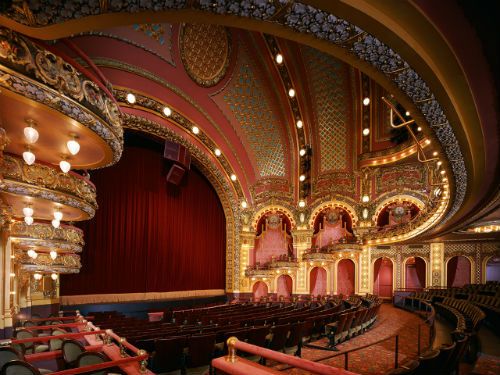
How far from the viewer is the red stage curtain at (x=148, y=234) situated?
1380 cm

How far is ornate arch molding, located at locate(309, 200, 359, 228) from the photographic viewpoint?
62.3 feet

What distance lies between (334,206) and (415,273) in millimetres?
5727

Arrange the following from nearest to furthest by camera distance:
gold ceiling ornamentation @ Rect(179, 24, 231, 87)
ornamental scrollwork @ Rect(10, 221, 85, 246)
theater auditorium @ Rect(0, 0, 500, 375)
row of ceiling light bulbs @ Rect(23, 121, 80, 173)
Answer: theater auditorium @ Rect(0, 0, 500, 375)
row of ceiling light bulbs @ Rect(23, 121, 80, 173)
ornamental scrollwork @ Rect(10, 221, 85, 246)
gold ceiling ornamentation @ Rect(179, 24, 231, 87)

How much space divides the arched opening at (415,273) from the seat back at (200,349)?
16.3m

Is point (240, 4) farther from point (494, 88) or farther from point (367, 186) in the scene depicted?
point (367, 186)

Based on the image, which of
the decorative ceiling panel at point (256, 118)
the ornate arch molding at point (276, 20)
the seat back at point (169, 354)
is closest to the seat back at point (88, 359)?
the seat back at point (169, 354)

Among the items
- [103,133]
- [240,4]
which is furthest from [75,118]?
[240,4]

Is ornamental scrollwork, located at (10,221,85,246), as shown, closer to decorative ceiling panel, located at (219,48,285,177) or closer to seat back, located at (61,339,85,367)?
seat back, located at (61,339,85,367)

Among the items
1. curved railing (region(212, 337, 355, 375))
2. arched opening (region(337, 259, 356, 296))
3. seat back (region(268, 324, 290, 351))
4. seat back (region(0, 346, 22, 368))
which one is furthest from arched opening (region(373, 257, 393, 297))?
seat back (region(0, 346, 22, 368))

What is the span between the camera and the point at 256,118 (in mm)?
19391

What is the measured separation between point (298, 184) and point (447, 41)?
18.1 metres

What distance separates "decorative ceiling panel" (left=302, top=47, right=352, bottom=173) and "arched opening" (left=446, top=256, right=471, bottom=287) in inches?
298

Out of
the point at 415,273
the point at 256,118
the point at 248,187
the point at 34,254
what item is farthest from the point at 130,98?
the point at 415,273

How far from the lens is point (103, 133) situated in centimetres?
413
